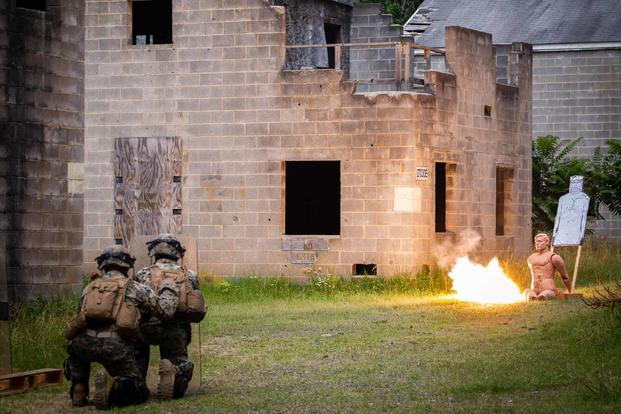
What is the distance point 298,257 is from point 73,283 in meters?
6.95

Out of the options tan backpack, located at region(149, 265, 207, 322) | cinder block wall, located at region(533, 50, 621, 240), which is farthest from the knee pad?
cinder block wall, located at region(533, 50, 621, 240)

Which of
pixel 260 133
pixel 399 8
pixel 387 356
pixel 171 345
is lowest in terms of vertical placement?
pixel 387 356

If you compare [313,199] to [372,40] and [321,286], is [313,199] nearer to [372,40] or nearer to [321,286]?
[372,40]

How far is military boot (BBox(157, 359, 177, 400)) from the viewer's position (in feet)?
40.3

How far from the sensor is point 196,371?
12.9 m

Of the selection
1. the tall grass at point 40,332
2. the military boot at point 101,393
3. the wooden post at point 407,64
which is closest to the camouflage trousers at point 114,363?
the military boot at point 101,393

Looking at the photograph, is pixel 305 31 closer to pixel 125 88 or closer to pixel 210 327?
pixel 125 88

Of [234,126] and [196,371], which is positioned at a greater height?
[234,126]

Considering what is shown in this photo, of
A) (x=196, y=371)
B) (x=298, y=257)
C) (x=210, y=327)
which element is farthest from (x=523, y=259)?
(x=196, y=371)

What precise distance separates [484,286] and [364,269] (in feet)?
8.41

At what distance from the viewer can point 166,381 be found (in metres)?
12.3

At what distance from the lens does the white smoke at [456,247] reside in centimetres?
Result: 2536

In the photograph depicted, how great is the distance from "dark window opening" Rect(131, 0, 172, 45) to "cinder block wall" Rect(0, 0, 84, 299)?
8004mm

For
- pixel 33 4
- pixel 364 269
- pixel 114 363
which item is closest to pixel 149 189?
pixel 364 269
